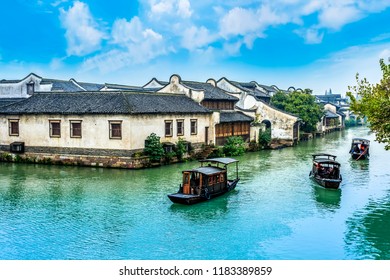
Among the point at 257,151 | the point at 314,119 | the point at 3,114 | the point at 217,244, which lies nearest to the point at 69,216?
the point at 217,244

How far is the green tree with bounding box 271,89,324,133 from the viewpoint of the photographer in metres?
48.3

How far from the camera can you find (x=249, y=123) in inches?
1527

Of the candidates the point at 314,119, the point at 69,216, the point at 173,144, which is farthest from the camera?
the point at 314,119

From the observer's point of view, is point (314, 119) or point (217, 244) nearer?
point (217, 244)

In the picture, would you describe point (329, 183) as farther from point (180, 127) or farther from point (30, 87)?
point (30, 87)

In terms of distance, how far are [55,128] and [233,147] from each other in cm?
1266

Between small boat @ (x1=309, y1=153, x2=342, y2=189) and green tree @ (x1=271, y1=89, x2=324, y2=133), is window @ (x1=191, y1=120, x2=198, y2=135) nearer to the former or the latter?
small boat @ (x1=309, y1=153, x2=342, y2=189)

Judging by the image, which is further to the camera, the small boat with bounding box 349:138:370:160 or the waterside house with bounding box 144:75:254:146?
the waterside house with bounding box 144:75:254:146

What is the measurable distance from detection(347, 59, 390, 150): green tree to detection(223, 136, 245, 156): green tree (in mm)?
15684

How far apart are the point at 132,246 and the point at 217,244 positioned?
7.84 feet

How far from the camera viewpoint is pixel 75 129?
90.2 ft

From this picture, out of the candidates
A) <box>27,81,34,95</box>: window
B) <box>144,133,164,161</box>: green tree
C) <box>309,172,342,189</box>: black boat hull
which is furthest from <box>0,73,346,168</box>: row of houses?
<box>27,81,34,95</box>: window

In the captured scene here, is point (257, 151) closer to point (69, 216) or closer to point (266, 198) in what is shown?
point (266, 198)

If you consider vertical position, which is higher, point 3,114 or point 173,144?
point 3,114
